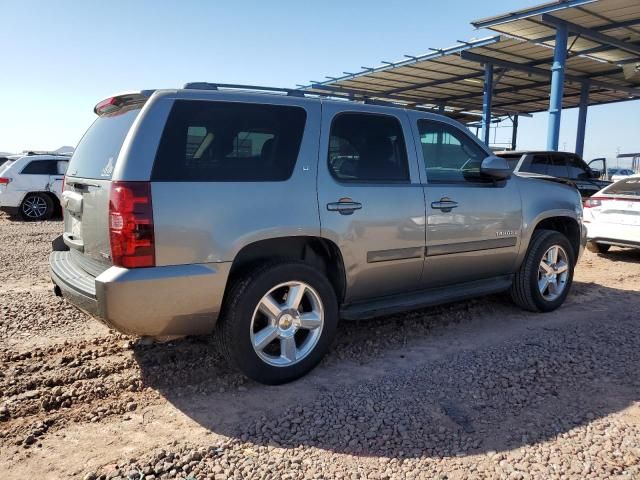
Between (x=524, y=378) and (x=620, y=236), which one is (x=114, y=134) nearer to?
(x=524, y=378)

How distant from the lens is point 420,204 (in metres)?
4.03

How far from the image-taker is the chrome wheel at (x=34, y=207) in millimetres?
12789

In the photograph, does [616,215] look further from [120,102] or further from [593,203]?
[120,102]

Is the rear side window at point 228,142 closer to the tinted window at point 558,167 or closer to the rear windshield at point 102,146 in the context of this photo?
the rear windshield at point 102,146

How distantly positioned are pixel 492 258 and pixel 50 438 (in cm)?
374

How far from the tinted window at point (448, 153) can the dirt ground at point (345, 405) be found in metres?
1.44

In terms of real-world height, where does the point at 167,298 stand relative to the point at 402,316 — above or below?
above

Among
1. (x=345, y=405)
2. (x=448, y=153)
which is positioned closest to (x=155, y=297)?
(x=345, y=405)

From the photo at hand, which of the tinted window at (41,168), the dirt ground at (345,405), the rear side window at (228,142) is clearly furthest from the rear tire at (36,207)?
the rear side window at (228,142)

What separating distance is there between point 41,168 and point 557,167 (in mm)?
12812

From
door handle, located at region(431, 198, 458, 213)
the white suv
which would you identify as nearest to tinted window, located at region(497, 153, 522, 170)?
door handle, located at region(431, 198, 458, 213)

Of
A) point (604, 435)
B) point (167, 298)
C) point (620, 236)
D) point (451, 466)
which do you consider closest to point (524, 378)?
point (604, 435)

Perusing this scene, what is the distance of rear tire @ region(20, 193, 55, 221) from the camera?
12.8 m

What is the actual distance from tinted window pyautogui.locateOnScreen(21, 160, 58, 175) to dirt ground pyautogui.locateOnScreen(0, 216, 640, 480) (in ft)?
30.6
